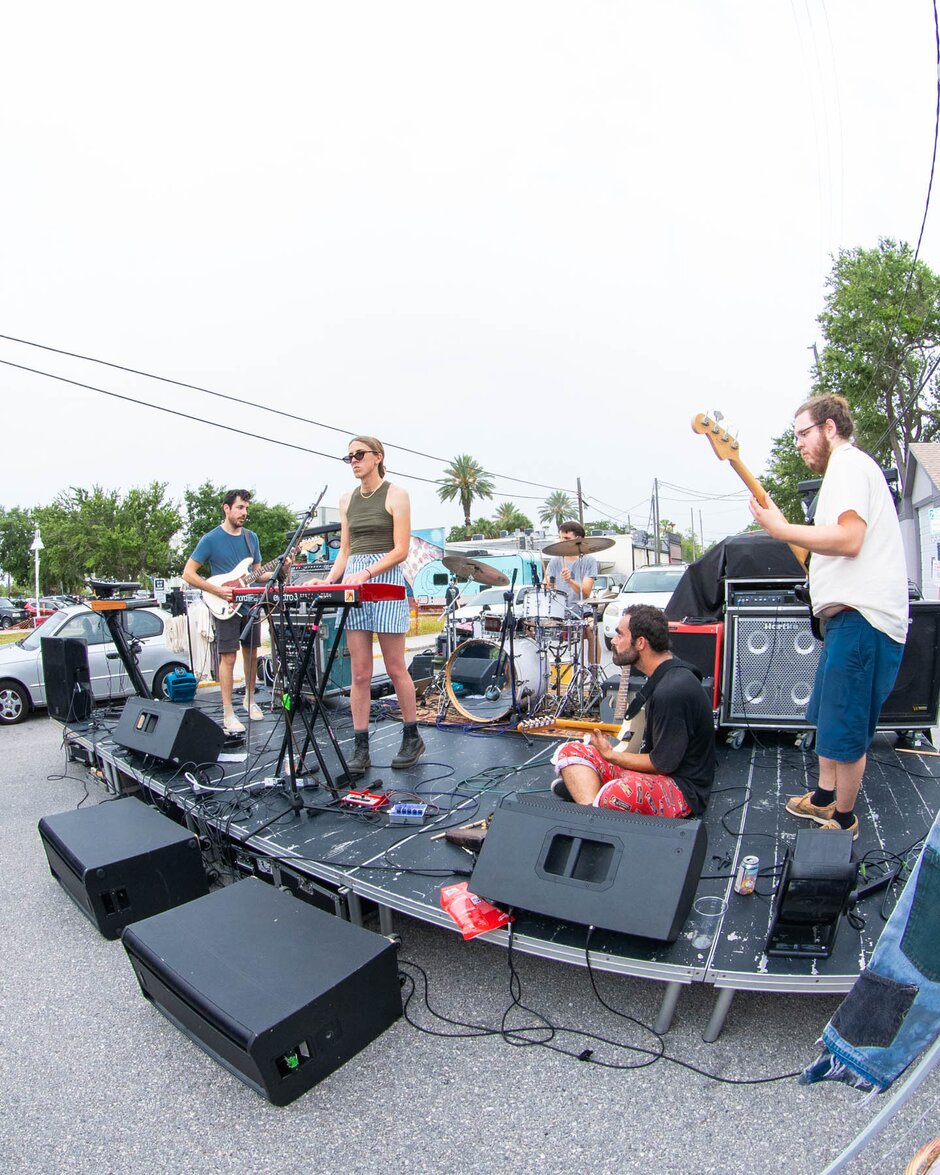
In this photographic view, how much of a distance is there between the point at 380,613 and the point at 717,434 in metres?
1.99

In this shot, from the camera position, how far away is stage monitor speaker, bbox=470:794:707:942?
2.14 meters

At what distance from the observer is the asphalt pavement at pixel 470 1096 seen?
1.80 meters

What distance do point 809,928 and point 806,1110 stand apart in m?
0.47

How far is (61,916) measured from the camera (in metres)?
3.37

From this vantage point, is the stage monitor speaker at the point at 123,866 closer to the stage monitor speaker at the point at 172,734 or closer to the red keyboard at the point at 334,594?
the stage monitor speaker at the point at 172,734

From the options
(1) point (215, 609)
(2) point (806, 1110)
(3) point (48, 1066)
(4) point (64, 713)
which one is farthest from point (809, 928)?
(4) point (64, 713)

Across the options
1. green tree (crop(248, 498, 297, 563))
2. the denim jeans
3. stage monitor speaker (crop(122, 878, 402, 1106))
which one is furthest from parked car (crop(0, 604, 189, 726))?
green tree (crop(248, 498, 297, 563))

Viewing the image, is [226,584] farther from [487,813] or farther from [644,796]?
[644,796]

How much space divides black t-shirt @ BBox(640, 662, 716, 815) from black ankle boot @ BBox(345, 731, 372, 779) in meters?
1.78

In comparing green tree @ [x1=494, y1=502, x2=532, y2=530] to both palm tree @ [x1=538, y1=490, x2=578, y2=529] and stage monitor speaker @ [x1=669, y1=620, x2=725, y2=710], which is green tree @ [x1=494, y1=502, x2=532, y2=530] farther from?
stage monitor speaker @ [x1=669, y1=620, x2=725, y2=710]

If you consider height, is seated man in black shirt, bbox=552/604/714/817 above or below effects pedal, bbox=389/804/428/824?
above

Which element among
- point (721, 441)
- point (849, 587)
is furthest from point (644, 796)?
point (721, 441)

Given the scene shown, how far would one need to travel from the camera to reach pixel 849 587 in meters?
2.66

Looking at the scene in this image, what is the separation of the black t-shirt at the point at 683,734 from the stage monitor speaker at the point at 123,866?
7.15 ft
